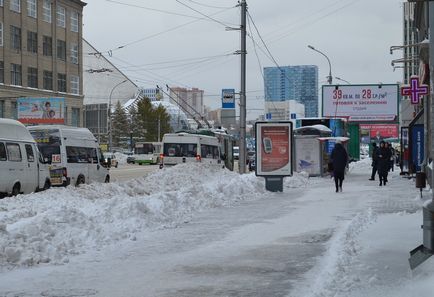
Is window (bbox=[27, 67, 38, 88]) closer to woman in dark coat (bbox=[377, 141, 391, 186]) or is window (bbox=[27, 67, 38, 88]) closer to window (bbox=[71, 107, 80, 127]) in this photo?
window (bbox=[71, 107, 80, 127])

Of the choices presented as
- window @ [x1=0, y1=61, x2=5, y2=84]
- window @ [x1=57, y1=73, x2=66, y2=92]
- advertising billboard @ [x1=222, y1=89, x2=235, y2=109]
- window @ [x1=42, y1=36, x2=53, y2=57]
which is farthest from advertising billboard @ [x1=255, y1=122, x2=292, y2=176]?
window @ [x1=57, y1=73, x2=66, y2=92]

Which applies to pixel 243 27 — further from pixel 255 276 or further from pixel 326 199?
pixel 255 276

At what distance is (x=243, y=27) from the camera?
100ft

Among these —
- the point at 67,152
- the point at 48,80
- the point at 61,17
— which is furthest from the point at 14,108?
the point at 67,152

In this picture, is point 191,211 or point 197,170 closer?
point 191,211

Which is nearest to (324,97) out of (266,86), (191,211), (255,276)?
(266,86)

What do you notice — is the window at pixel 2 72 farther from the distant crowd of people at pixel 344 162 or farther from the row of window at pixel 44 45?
the distant crowd of people at pixel 344 162

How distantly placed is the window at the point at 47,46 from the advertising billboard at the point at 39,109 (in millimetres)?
8529

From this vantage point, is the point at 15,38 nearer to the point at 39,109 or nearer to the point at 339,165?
the point at 39,109

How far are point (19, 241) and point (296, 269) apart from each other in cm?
396

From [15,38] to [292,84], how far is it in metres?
26.2

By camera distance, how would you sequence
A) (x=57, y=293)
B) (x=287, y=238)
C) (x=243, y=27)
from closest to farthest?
(x=57, y=293)
(x=287, y=238)
(x=243, y=27)

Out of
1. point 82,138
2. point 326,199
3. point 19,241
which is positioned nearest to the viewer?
point 19,241

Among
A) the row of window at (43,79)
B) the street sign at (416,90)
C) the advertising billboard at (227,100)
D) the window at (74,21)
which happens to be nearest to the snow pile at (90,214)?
the street sign at (416,90)
